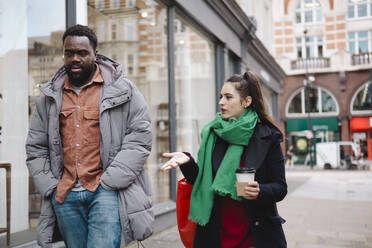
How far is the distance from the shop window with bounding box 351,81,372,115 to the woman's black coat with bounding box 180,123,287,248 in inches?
1233

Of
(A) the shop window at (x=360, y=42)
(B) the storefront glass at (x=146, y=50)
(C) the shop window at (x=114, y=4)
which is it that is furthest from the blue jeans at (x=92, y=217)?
(A) the shop window at (x=360, y=42)

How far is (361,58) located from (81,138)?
32.3 meters

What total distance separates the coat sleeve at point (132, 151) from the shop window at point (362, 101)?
31440 mm

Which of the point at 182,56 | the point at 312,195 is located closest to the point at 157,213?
the point at 182,56

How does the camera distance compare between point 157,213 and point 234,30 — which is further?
point 234,30

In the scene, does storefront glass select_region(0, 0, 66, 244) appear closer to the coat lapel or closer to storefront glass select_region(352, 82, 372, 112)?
the coat lapel

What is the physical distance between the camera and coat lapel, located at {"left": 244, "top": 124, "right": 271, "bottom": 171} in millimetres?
2328

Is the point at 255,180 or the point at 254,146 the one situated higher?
the point at 254,146

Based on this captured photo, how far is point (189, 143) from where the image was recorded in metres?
Result: 9.23

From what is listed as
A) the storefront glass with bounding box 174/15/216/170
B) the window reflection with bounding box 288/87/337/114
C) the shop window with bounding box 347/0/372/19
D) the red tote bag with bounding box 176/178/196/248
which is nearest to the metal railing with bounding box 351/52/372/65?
the window reflection with bounding box 288/87/337/114

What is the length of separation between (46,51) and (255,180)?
4.39m

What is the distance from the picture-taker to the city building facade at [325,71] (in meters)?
31.2

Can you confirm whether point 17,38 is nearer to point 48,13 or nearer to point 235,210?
point 48,13

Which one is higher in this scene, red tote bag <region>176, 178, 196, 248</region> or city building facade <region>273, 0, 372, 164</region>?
city building facade <region>273, 0, 372, 164</region>
